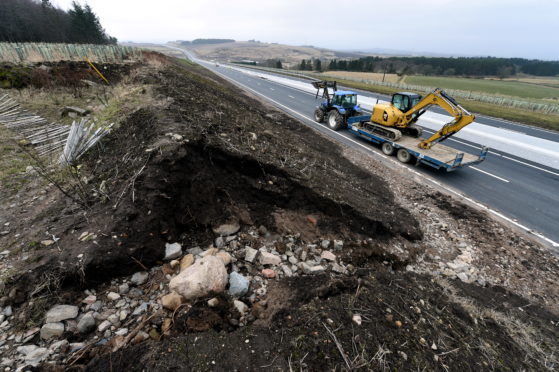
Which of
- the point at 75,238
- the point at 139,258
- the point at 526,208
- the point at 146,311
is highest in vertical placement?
the point at 75,238

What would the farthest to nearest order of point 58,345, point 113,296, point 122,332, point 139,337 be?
point 113,296
point 122,332
point 139,337
point 58,345

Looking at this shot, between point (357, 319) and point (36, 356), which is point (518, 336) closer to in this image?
point (357, 319)

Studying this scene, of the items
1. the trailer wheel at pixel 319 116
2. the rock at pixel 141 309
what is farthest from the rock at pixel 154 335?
the trailer wheel at pixel 319 116

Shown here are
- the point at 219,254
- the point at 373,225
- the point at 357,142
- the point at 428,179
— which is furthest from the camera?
the point at 357,142

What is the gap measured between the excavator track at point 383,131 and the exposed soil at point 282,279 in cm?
454

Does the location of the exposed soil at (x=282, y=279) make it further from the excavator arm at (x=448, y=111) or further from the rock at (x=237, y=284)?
the excavator arm at (x=448, y=111)

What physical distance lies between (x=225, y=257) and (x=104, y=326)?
177cm

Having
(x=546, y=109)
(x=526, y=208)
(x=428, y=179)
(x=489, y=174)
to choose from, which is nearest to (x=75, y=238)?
(x=428, y=179)

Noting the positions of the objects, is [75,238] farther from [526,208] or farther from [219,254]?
[526,208]

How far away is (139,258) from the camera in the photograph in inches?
147

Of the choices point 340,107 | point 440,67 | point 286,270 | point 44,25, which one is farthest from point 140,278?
point 440,67

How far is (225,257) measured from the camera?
4148 millimetres

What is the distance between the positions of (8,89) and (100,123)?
971cm

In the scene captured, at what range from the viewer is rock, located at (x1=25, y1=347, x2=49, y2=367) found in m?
2.50
